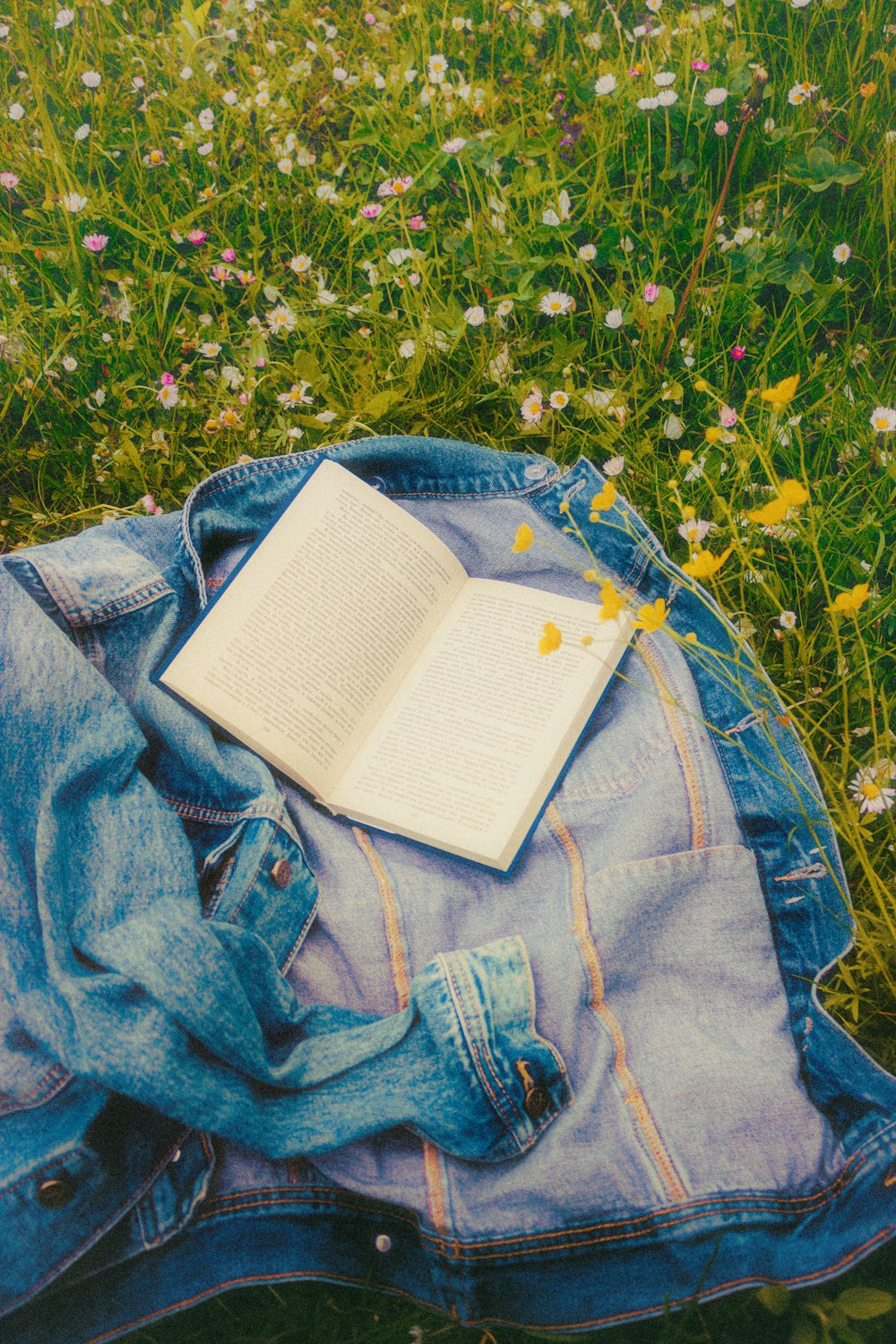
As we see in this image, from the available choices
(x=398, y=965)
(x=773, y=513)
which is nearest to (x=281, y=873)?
(x=398, y=965)

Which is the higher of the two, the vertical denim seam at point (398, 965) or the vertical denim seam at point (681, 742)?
the vertical denim seam at point (681, 742)

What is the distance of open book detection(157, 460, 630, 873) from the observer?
1265 millimetres

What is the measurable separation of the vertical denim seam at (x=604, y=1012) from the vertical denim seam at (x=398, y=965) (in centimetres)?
25

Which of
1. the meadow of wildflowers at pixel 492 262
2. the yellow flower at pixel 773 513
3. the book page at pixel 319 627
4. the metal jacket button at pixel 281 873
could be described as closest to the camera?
the yellow flower at pixel 773 513

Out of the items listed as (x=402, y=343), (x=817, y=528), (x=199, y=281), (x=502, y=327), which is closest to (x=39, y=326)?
(x=199, y=281)

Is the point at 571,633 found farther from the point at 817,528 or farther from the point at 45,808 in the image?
the point at 45,808

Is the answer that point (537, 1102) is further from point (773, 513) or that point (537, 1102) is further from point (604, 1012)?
point (773, 513)

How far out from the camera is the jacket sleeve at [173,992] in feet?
3.19

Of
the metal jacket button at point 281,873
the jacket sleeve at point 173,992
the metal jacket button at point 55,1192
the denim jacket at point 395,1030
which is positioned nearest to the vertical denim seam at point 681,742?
the denim jacket at point 395,1030

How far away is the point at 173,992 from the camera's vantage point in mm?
972

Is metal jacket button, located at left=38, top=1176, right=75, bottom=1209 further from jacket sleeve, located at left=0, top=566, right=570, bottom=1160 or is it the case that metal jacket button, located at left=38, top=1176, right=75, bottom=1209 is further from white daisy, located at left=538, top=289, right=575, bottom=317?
white daisy, located at left=538, top=289, right=575, bottom=317

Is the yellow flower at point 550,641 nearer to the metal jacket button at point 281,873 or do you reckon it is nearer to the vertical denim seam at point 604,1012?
the vertical denim seam at point 604,1012

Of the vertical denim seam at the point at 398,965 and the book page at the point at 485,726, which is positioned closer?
the vertical denim seam at the point at 398,965

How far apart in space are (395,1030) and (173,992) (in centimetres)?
28
